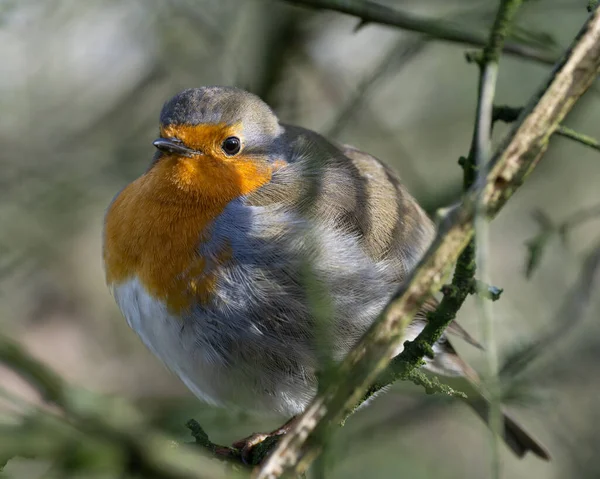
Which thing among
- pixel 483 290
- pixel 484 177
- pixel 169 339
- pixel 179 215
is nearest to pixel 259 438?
pixel 169 339

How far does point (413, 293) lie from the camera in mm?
1589

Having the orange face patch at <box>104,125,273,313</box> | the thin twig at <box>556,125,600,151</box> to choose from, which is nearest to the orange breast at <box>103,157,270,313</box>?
the orange face patch at <box>104,125,273,313</box>

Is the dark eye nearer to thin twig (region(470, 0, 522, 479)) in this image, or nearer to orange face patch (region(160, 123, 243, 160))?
orange face patch (region(160, 123, 243, 160))

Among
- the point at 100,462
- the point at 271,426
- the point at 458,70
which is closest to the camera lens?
the point at 100,462

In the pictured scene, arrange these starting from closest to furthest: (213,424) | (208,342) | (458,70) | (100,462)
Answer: (100,462) < (208,342) < (213,424) < (458,70)

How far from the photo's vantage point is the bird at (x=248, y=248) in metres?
2.97

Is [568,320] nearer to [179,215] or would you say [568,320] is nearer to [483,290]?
[179,215]

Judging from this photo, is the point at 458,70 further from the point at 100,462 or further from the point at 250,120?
the point at 100,462

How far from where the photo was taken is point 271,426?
419 centimetres

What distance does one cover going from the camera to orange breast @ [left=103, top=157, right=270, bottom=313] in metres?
2.99

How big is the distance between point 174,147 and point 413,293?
5.91ft

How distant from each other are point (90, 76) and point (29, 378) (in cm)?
402

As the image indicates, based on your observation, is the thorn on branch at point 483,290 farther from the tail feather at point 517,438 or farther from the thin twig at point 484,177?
the tail feather at point 517,438

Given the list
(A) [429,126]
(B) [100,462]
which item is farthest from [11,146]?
(B) [100,462]
